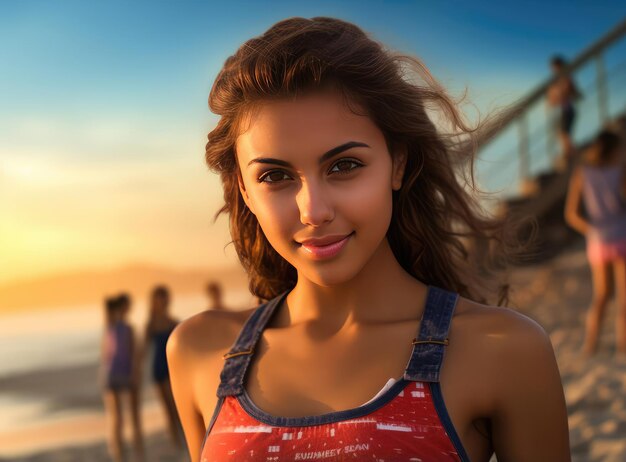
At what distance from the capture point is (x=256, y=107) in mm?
1899

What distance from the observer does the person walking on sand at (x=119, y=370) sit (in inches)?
285

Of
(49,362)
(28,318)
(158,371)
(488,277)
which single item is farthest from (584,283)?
(28,318)

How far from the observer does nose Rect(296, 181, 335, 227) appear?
1.80m

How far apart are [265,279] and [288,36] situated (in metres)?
0.71

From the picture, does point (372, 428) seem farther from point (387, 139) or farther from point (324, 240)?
point (387, 139)

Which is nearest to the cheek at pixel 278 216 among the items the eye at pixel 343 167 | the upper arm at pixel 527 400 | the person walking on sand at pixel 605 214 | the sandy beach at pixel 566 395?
the eye at pixel 343 167

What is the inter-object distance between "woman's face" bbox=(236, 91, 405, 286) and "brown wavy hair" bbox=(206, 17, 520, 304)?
0.04 metres

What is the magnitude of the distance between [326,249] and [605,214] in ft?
16.2

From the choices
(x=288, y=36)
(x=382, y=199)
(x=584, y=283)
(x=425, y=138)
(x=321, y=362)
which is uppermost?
(x=288, y=36)

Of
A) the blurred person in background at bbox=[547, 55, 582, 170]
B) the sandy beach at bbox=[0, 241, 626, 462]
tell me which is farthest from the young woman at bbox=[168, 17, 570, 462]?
the blurred person in background at bbox=[547, 55, 582, 170]

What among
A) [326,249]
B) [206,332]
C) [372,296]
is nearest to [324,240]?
[326,249]

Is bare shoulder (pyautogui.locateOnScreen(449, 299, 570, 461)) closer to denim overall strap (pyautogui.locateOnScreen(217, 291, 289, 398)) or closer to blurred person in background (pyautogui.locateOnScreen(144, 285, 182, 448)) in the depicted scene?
denim overall strap (pyautogui.locateOnScreen(217, 291, 289, 398))

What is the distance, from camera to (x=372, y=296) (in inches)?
78.9

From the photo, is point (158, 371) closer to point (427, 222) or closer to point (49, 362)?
point (427, 222)
